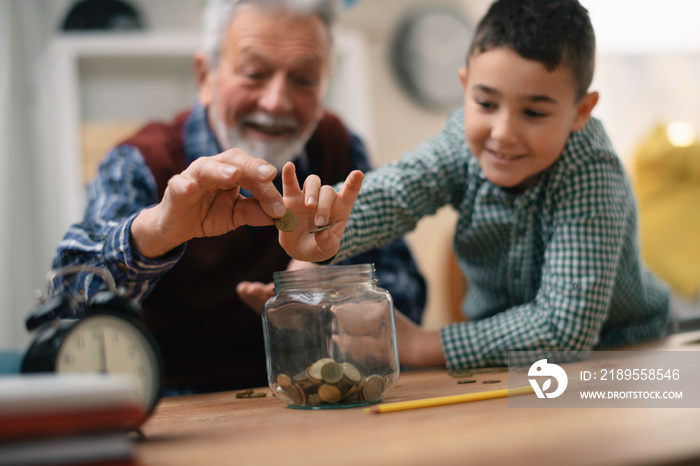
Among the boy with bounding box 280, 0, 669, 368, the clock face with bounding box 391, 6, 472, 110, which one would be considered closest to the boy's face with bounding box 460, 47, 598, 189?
the boy with bounding box 280, 0, 669, 368

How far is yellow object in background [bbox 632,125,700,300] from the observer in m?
2.88

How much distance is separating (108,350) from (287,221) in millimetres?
367

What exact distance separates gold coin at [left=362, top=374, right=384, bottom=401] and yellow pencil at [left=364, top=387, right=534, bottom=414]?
0.09 ft

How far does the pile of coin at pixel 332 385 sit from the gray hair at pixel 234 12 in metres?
1.11

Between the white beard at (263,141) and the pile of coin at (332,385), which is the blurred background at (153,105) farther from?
the pile of coin at (332,385)

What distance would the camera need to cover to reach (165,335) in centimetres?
169

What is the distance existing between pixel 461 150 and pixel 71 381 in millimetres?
1016

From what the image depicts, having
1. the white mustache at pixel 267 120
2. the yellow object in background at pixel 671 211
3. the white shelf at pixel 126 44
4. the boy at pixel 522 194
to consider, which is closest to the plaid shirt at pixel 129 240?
the white mustache at pixel 267 120

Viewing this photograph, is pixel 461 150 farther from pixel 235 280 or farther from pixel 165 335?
pixel 165 335

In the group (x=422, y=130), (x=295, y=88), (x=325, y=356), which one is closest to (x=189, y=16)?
(x=422, y=130)

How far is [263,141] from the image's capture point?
5.53 feet

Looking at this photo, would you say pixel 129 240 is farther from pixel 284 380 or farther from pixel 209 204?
pixel 284 380

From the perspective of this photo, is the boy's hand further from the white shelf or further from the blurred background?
the white shelf

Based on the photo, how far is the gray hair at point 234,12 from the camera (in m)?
1.67
